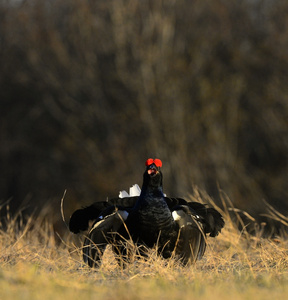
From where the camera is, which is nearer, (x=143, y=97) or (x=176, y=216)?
(x=176, y=216)

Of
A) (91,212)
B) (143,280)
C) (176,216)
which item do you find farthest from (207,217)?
(143,280)

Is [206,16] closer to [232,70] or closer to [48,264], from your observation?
[232,70]

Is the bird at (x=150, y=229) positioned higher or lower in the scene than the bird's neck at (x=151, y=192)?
lower

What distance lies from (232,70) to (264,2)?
5.19 ft

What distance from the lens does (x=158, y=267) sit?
3.81 metres

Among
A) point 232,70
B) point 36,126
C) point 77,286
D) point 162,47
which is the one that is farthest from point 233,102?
point 77,286

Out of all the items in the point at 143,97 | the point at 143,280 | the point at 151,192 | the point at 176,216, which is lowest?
the point at 143,280

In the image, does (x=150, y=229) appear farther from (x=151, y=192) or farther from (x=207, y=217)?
(x=207, y=217)

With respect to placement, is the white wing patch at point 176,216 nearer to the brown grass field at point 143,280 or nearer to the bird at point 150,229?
the bird at point 150,229

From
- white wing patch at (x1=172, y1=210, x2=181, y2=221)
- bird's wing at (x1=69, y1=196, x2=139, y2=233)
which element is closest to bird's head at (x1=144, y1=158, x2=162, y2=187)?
white wing patch at (x1=172, y1=210, x2=181, y2=221)

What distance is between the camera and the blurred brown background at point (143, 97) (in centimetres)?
1466

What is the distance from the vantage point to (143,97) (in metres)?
15.3

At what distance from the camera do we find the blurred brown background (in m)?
14.7

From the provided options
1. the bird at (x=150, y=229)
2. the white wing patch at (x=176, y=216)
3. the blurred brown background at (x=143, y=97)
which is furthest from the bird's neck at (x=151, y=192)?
the blurred brown background at (x=143, y=97)
